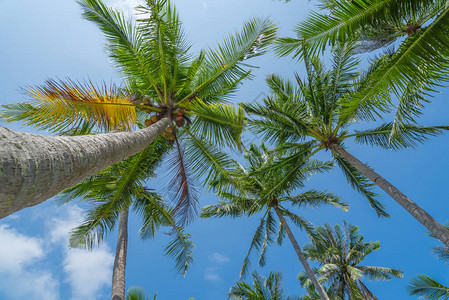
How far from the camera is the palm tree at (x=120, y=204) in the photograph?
6.58 m

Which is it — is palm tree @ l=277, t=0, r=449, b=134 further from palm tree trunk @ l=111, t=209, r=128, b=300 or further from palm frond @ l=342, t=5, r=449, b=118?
palm tree trunk @ l=111, t=209, r=128, b=300

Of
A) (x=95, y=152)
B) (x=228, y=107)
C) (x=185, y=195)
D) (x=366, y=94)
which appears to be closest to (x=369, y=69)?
(x=366, y=94)

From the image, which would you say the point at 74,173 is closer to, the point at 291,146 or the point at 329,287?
the point at 291,146

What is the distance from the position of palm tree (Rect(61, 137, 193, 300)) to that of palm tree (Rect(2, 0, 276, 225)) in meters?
1.02

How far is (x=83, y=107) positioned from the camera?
501 cm

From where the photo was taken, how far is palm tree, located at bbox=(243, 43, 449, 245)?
775 cm

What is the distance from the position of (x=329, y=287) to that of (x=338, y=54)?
14.0 m

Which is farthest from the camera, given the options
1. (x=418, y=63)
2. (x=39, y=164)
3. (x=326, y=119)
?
(x=326, y=119)

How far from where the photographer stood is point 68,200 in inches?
325

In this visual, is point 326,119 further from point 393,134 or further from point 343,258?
point 343,258

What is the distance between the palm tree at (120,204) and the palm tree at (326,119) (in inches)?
154

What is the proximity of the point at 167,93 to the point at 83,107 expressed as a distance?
2.21 meters

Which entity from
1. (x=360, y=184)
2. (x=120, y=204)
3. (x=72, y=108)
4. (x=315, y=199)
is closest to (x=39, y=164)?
(x=72, y=108)

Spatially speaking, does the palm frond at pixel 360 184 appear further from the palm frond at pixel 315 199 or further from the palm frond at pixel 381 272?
the palm frond at pixel 381 272
